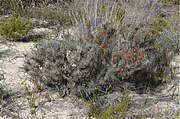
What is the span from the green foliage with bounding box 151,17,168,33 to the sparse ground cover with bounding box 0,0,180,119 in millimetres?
301

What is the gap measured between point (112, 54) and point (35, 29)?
5.26 ft

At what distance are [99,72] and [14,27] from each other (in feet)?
5.18

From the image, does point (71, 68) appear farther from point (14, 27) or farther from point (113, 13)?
point (14, 27)

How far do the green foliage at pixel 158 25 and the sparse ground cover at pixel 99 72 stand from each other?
0.30 m

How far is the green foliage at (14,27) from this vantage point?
5.14 metres

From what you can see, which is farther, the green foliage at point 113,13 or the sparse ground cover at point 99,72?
the green foliage at point 113,13

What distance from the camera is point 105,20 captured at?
4414 millimetres

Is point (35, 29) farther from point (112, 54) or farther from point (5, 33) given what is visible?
point (112, 54)

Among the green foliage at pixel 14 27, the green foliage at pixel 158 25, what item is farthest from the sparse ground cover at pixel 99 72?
the green foliage at pixel 14 27

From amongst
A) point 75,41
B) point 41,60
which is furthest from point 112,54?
point 41,60

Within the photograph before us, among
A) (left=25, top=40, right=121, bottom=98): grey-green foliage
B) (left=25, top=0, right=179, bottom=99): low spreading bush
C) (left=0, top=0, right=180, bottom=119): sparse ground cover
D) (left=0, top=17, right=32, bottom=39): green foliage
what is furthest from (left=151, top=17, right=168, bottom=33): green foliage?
(left=0, top=17, right=32, bottom=39): green foliage

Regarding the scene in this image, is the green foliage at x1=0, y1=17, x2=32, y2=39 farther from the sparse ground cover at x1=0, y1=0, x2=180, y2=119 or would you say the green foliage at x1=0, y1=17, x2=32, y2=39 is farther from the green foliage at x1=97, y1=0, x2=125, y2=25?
the green foliage at x1=97, y1=0, x2=125, y2=25

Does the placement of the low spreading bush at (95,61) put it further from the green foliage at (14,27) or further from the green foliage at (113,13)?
the green foliage at (14,27)

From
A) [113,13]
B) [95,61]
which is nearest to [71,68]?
[95,61]
